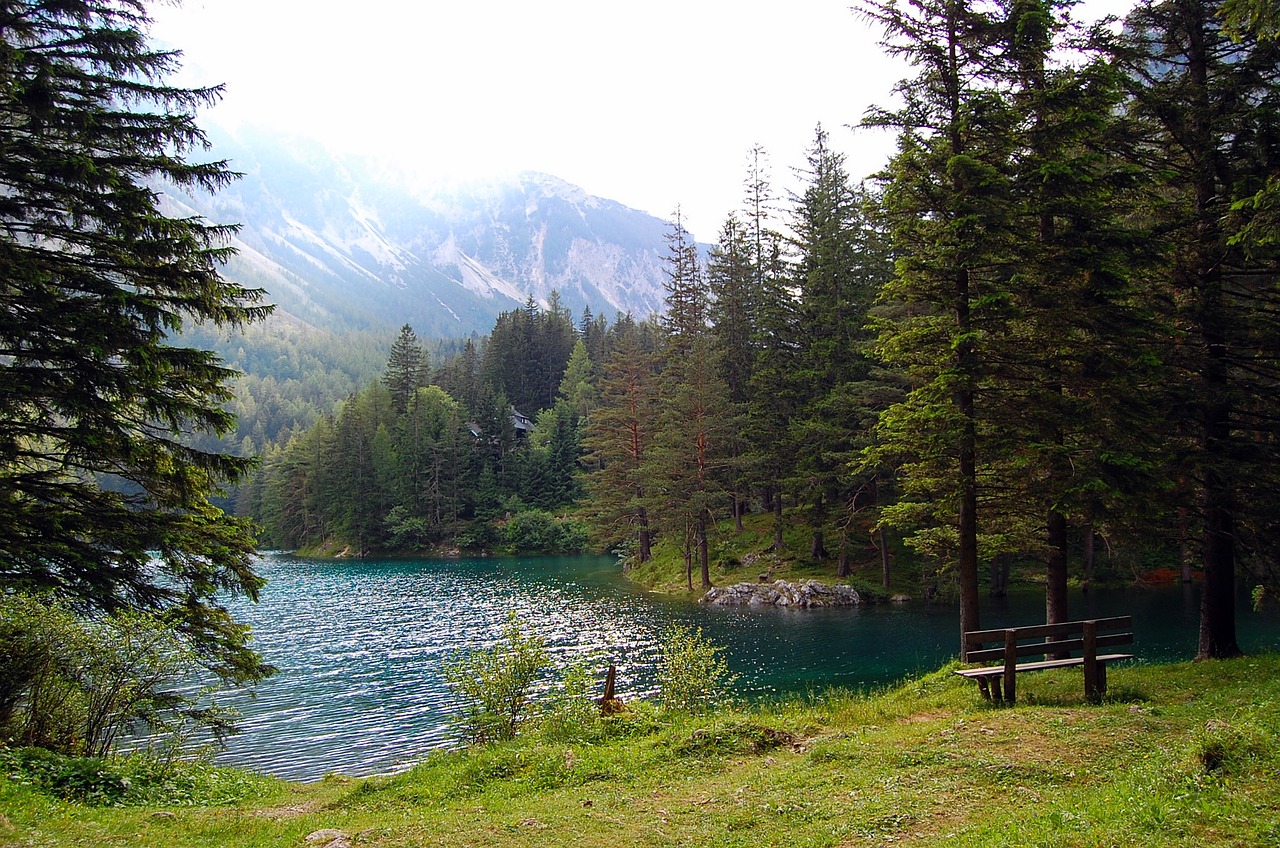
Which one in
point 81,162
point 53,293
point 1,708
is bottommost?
point 1,708

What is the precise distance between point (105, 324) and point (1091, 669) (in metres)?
17.5

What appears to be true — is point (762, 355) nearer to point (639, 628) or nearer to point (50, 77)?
point (639, 628)

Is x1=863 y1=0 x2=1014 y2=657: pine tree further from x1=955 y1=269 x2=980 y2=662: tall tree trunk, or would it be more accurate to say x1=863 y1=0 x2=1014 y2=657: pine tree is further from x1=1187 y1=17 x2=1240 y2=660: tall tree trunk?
x1=1187 y1=17 x2=1240 y2=660: tall tree trunk

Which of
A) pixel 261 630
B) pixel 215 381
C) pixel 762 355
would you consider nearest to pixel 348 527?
pixel 261 630

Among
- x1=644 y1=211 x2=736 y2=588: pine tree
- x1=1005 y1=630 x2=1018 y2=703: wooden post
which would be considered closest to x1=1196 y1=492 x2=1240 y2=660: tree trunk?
x1=1005 y1=630 x2=1018 y2=703: wooden post

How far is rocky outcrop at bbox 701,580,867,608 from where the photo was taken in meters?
37.9

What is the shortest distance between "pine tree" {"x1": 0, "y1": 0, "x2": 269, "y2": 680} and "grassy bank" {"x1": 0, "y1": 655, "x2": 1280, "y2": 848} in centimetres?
390

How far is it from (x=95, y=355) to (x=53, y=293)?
1.19 metres

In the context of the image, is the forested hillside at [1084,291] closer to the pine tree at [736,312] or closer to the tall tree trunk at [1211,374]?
→ the tall tree trunk at [1211,374]

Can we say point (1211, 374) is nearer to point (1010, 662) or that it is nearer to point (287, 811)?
point (1010, 662)

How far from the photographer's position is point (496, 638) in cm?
3228

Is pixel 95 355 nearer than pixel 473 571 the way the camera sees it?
Yes

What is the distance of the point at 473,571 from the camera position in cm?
6231

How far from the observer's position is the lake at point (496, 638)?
20344 millimetres
